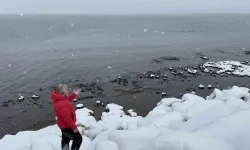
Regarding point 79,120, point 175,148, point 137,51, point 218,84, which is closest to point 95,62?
point 137,51

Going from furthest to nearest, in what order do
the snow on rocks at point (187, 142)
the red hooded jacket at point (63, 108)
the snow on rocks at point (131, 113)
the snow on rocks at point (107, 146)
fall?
the snow on rocks at point (131, 113) < the snow on rocks at point (107, 146) < the snow on rocks at point (187, 142) < the red hooded jacket at point (63, 108)

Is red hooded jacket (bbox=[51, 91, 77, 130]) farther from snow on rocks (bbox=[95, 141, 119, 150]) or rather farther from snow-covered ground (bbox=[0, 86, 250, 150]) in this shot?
snow-covered ground (bbox=[0, 86, 250, 150])

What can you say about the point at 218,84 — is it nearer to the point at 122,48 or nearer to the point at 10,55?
the point at 122,48

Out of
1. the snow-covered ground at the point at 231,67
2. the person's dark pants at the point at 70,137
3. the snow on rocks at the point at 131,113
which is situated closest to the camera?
the person's dark pants at the point at 70,137

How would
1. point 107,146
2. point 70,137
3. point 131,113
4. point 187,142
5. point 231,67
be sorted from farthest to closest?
point 231,67 → point 131,113 → point 107,146 → point 187,142 → point 70,137

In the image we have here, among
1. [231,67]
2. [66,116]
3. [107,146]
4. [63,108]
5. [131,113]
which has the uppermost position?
[63,108]

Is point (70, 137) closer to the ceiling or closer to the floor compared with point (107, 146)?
closer to the ceiling

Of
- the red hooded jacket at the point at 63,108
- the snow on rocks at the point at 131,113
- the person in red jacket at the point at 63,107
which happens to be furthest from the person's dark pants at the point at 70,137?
the snow on rocks at the point at 131,113

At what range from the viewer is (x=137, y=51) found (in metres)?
56.6

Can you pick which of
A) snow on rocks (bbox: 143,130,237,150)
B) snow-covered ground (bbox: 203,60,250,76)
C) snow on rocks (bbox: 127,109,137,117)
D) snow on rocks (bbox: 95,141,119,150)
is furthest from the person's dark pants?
snow-covered ground (bbox: 203,60,250,76)

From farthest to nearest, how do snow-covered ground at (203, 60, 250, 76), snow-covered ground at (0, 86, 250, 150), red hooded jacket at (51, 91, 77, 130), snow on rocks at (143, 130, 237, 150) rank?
snow-covered ground at (203, 60, 250, 76) < snow-covered ground at (0, 86, 250, 150) < snow on rocks at (143, 130, 237, 150) < red hooded jacket at (51, 91, 77, 130)

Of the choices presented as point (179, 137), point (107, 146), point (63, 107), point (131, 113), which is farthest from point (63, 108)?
point (131, 113)

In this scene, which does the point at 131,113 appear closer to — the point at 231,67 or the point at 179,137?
the point at 179,137

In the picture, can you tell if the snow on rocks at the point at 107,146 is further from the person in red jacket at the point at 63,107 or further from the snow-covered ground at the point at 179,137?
the person in red jacket at the point at 63,107
